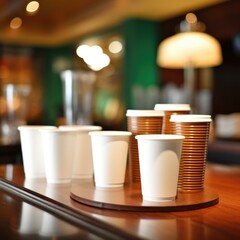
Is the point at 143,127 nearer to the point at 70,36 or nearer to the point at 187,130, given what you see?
the point at 187,130

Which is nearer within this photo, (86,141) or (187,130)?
(187,130)

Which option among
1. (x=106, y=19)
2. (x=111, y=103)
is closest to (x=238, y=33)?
(x=106, y=19)

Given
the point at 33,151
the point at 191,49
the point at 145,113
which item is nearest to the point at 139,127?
the point at 145,113

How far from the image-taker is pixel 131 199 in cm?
83

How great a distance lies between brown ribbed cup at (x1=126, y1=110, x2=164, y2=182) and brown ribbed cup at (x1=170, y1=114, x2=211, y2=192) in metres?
0.09

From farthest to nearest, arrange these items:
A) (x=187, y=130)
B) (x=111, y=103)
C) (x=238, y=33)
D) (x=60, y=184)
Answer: (x=111, y=103) → (x=238, y=33) → (x=60, y=184) → (x=187, y=130)

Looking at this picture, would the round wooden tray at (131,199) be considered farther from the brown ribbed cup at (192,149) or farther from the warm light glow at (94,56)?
the warm light glow at (94,56)

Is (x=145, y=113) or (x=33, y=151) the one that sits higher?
(x=145, y=113)

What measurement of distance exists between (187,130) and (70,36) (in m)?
6.17

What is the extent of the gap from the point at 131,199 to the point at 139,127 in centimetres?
25

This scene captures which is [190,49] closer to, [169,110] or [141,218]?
[169,110]

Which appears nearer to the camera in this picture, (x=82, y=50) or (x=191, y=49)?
(x=191, y=49)

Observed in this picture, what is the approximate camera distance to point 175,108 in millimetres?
1077

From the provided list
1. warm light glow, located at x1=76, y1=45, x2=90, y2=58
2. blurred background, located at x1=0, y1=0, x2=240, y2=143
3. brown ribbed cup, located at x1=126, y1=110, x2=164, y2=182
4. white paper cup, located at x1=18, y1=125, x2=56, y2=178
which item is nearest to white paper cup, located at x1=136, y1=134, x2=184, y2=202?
brown ribbed cup, located at x1=126, y1=110, x2=164, y2=182
